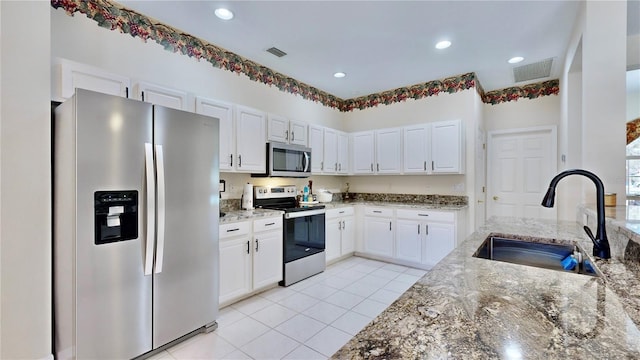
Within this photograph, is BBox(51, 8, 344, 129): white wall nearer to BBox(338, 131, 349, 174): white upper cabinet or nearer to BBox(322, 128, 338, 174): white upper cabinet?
BBox(322, 128, 338, 174): white upper cabinet

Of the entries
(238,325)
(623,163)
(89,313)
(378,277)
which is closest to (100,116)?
(89,313)

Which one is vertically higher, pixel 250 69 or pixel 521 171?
pixel 250 69

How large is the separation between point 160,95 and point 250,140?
39.3 inches

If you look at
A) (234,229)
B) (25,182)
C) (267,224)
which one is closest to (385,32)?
(267,224)

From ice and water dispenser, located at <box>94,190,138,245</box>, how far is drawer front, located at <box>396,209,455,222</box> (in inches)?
127

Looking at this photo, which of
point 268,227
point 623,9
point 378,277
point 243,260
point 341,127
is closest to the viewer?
point 623,9

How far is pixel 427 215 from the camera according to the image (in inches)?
151

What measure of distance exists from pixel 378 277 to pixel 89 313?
2.89m

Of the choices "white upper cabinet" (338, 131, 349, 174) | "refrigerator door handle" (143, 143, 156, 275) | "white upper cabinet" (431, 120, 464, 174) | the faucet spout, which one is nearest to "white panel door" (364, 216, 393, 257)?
"white upper cabinet" (338, 131, 349, 174)

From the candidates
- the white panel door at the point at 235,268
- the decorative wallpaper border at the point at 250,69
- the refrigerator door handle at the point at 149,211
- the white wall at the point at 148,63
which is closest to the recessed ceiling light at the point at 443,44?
the decorative wallpaper border at the point at 250,69

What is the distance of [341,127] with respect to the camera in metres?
5.31

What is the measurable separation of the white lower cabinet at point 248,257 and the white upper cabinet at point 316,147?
1.27 meters

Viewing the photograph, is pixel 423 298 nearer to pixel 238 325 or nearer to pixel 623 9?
pixel 238 325

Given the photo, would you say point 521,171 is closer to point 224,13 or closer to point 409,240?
point 409,240
